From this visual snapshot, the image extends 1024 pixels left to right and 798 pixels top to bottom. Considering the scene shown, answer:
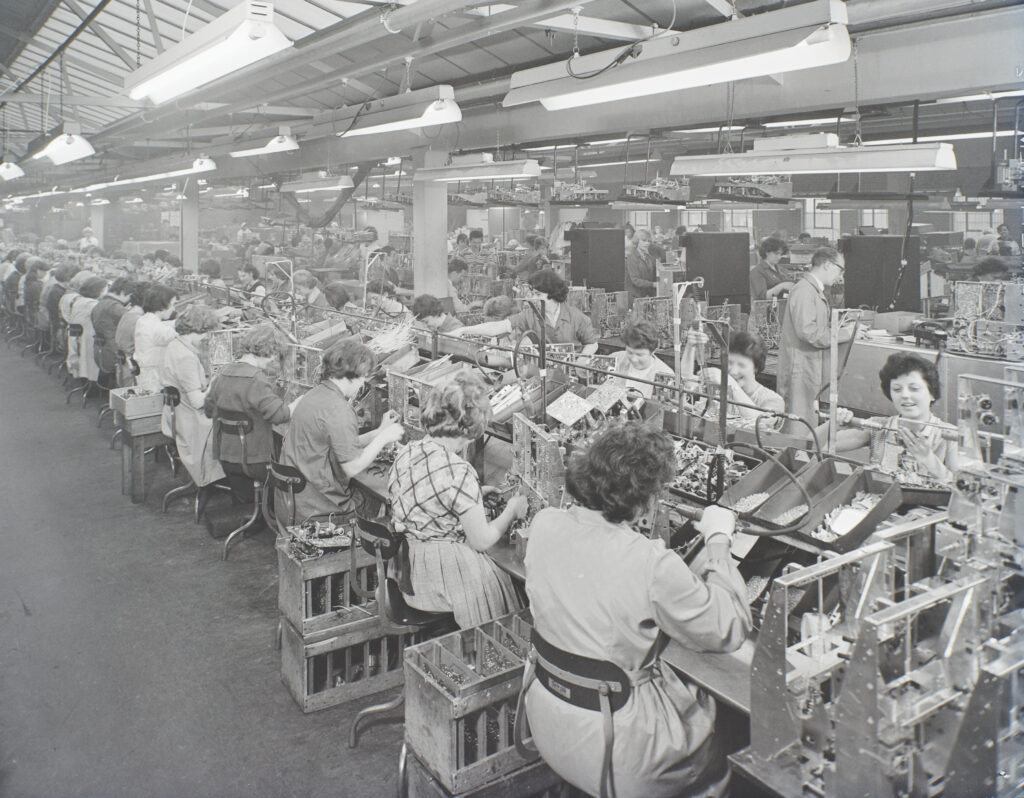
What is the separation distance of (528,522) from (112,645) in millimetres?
2194

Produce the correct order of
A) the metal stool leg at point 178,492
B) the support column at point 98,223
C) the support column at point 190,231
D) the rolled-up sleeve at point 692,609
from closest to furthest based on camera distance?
A: the rolled-up sleeve at point 692,609 → the metal stool leg at point 178,492 → the support column at point 190,231 → the support column at point 98,223

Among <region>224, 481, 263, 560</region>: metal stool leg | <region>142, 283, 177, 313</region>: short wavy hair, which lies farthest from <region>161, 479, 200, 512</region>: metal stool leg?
<region>142, 283, 177, 313</region>: short wavy hair

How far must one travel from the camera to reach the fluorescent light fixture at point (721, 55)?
117 inches

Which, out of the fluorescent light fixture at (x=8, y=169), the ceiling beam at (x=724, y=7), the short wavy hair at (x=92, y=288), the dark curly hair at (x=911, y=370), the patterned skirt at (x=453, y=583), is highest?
the ceiling beam at (x=724, y=7)

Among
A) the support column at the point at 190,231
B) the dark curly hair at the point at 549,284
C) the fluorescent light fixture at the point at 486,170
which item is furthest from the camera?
the support column at the point at 190,231

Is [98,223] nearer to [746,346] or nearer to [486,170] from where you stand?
[486,170]

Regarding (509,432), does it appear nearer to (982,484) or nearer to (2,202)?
(982,484)

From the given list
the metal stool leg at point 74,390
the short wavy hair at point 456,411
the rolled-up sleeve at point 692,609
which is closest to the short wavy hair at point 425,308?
the short wavy hair at point 456,411

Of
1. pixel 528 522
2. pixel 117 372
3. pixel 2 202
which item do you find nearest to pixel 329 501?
pixel 528 522

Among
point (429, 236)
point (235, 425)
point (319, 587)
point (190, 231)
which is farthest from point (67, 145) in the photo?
point (190, 231)

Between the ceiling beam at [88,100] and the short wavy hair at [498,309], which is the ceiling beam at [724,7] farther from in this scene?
the ceiling beam at [88,100]

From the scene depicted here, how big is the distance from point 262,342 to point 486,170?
300 cm

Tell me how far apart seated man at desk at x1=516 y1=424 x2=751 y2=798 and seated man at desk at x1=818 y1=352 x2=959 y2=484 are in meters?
0.81

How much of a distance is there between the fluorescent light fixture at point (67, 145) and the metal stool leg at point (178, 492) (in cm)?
323
